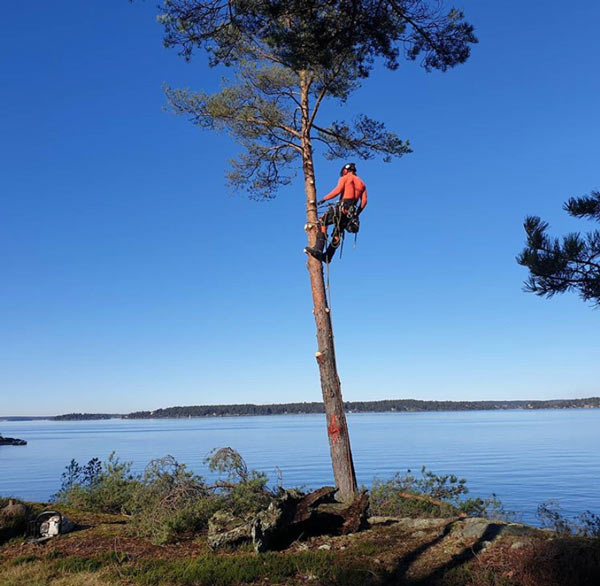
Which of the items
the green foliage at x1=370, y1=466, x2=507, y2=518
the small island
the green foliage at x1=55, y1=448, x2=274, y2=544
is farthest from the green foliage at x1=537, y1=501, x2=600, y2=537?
the small island

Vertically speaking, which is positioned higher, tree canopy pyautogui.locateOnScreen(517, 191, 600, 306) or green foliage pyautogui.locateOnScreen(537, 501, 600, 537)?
tree canopy pyautogui.locateOnScreen(517, 191, 600, 306)

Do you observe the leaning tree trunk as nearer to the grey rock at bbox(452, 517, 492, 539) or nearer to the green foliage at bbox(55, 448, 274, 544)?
the green foliage at bbox(55, 448, 274, 544)

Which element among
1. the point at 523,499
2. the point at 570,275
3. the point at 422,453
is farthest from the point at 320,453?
the point at 570,275

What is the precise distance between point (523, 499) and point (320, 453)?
24240 mm

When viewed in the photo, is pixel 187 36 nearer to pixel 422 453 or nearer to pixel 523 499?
pixel 523 499

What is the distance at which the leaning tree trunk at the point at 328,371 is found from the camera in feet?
33.7

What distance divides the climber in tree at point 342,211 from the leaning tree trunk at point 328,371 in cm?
49

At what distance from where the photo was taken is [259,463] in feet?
114

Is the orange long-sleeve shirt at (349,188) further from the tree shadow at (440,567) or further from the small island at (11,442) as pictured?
the small island at (11,442)

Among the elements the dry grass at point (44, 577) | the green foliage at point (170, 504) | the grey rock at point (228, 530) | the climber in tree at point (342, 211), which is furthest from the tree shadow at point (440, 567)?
the climber in tree at point (342, 211)

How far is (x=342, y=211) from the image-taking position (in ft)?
34.5

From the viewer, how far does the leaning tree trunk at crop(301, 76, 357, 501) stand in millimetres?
10273

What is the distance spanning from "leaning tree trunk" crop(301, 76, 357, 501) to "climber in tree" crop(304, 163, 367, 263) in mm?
494

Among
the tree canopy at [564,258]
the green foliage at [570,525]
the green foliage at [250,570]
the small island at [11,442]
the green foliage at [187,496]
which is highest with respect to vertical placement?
the tree canopy at [564,258]
